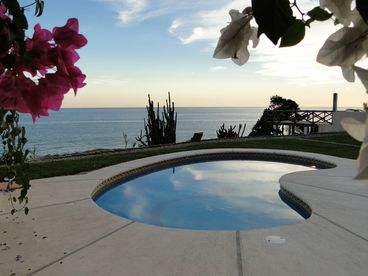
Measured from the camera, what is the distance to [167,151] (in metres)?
9.70

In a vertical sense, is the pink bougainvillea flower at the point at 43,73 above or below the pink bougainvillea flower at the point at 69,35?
below

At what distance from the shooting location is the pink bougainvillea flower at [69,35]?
1.86 feet

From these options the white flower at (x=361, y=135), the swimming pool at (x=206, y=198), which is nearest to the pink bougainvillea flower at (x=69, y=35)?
the white flower at (x=361, y=135)

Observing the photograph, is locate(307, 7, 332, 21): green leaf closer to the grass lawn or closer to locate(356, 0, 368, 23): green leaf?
locate(356, 0, 368, 23): green leaf

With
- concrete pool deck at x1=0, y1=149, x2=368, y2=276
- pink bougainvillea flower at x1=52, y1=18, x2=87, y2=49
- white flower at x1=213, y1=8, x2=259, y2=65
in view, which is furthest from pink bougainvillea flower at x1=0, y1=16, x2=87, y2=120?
concrete pool deck at x1=0, y1=149, x2=368, y2=276

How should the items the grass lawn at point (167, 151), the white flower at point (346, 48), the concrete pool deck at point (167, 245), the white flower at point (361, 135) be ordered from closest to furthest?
the white flower at point (361, 135)
the white flower at point (346, 48)
the concrete pool deck at point (167, 245)
the grass lawn at point (167, 151)

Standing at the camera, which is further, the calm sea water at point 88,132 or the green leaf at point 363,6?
the calm sea water at point 88,132

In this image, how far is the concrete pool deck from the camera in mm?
2855

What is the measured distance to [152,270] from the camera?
283cm

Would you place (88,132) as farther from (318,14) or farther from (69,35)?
(318,14)

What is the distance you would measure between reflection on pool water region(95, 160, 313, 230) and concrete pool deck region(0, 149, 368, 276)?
0.85 metres

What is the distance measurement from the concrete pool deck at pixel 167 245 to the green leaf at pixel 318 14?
2.60m

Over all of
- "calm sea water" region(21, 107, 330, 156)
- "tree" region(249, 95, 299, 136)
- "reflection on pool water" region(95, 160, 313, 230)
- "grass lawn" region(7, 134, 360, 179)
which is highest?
"tree" region(249, 95, 299, 136)

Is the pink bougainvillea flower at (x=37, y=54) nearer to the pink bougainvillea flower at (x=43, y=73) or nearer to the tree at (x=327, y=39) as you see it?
the pink bougainvillea flower at (x=43, y=73)
